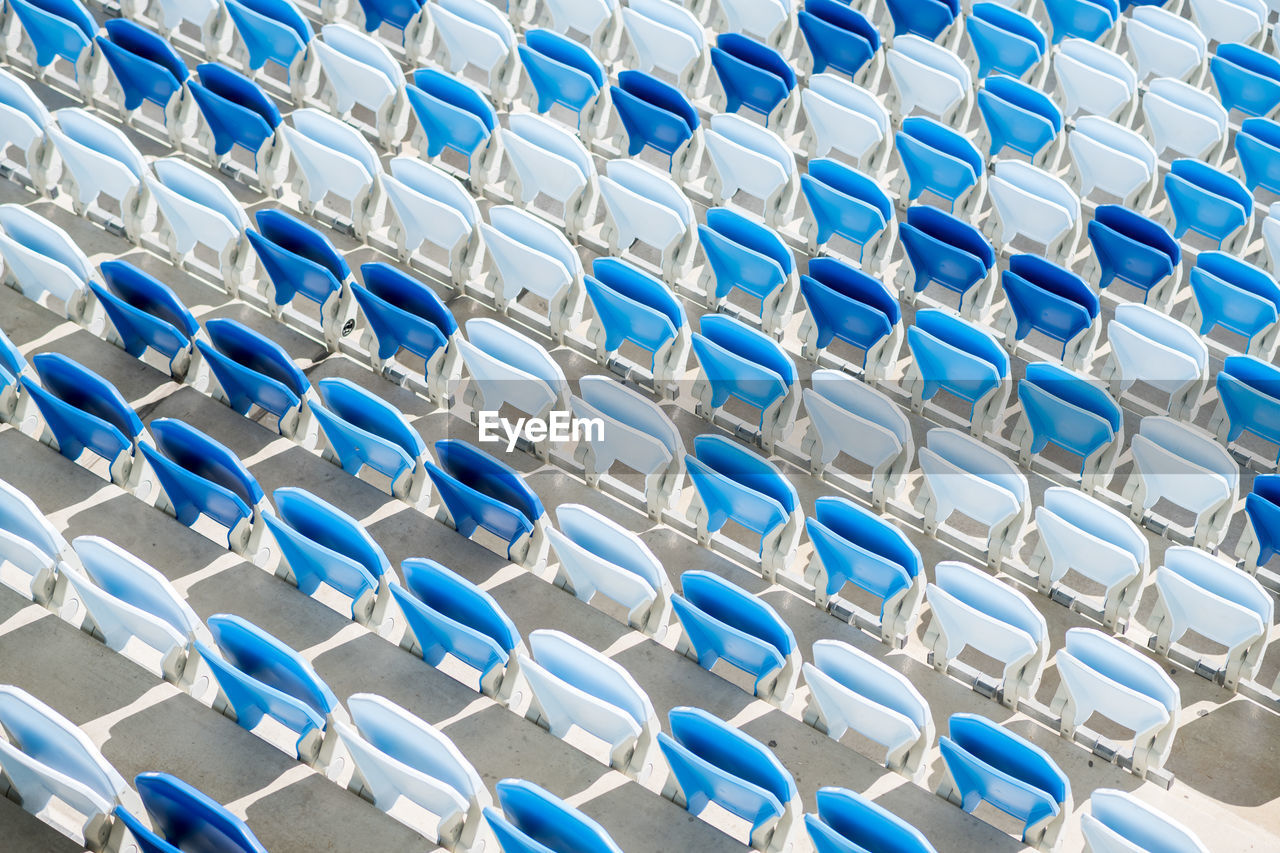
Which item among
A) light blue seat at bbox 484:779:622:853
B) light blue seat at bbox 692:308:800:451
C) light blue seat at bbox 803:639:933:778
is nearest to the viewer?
light blue seat at bbox 484:779:622:853

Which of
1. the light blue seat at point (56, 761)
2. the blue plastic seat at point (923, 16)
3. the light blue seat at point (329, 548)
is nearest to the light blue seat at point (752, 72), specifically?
the blue plastic seat at point (923, 16)

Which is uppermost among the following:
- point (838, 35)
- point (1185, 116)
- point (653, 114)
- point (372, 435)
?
point (1185, 116)

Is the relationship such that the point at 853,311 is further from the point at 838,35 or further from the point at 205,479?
the point at 205,479

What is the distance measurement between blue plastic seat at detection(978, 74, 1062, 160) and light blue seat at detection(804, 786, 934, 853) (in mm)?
4203

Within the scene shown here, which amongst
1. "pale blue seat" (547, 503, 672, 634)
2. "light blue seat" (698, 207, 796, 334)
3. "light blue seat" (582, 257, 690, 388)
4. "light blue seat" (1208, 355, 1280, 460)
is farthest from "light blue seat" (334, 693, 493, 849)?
"light blue seat" (1208, 355, 1280, 460)

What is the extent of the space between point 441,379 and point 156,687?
184 cm

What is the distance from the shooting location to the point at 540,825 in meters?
5.34

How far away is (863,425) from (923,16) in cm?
339

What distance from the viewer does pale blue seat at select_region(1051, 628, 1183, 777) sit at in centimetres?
592

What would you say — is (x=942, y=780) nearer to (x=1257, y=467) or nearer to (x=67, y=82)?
(x=1257, y=467)

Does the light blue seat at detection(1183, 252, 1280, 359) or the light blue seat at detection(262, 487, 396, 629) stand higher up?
the light blue seat at detection(1183, 252, 1280, 359)

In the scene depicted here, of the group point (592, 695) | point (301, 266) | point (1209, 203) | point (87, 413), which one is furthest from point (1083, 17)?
point (87, 413)

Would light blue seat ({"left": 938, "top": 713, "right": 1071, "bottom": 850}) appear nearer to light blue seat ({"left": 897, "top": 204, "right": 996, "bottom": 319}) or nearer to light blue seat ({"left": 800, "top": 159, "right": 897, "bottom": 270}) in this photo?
light blue seat ({"left": 897, "top": 204, "right": 996, "bottom": 319})

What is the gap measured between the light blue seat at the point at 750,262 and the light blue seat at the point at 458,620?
7.16ft
